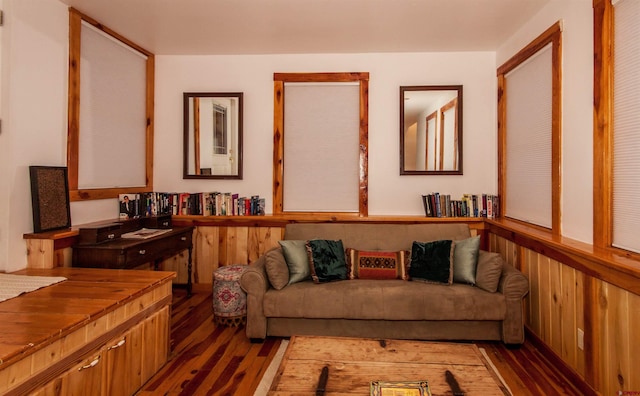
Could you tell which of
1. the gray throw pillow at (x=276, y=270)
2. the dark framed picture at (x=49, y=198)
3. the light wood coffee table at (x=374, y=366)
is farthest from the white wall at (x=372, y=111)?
the light wood coffee table at (x=374, y=366)

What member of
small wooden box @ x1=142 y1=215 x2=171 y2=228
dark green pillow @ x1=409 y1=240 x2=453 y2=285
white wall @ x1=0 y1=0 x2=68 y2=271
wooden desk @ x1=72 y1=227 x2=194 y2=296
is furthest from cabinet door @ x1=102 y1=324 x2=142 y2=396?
dark green pillow @ x1=409 y1=240 x2=453 y2=285

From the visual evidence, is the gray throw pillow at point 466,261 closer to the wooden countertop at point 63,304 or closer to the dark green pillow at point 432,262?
the dark green pillow at point 432,262

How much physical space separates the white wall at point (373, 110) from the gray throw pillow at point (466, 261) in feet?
3.55

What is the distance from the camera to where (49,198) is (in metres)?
2.90

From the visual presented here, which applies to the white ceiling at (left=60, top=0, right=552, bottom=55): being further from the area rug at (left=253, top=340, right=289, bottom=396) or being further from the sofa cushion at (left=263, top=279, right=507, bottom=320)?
the area rug at (left=253, top=340, right=289, bottom=396)

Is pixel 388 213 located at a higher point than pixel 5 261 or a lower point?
higher

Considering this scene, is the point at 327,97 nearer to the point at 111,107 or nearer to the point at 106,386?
the point at 111,107

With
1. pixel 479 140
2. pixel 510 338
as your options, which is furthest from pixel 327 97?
pixel 510 338

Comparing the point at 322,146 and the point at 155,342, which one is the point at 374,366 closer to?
the point at 155,342

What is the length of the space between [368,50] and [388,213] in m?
1.82

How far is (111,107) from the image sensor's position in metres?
3.76

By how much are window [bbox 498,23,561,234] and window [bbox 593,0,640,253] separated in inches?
19.6

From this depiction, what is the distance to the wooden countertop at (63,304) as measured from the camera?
1.61m

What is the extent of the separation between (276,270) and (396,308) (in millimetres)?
989
